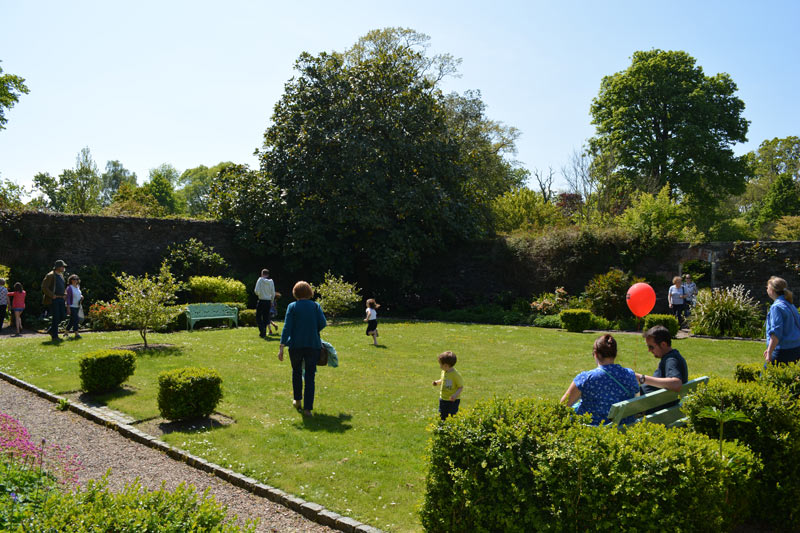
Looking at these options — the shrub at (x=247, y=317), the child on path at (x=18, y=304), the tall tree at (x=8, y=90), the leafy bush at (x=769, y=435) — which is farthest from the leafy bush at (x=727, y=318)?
the tall tree at (x=8, y=90)

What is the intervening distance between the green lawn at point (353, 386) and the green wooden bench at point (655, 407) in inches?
61.2

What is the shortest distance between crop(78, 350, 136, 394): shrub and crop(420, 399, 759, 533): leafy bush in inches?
264

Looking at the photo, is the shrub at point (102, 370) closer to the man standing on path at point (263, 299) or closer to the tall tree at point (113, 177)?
the man standing on path at point (263, 299)

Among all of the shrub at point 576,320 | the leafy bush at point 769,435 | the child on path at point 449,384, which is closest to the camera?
the leafy bush at point 769,435

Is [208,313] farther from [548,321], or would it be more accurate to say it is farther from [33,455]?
[33,455]

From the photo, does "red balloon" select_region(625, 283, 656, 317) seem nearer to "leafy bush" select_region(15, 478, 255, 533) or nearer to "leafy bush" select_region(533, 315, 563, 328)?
"leafy bush" select_region(533, 315, 563, 328)

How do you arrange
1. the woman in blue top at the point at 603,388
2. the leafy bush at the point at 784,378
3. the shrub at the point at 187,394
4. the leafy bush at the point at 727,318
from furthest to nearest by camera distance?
the leafy bush at the point at 727,318, the shrub at the point at 187,394, the leafy bush at the point at 784,378, the woman in blue top at the point at 603,388

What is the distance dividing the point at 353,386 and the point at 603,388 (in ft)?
17.3

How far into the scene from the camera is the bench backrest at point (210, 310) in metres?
16.7

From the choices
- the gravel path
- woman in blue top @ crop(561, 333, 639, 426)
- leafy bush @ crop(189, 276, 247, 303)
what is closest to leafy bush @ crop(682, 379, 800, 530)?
woman in blue top @ crop(561, 333, 639, 426)

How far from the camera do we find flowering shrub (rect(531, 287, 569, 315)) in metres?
20.3

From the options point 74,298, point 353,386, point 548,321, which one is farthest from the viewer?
point 548,321

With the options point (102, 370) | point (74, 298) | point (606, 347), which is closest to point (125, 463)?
point (102, 370)

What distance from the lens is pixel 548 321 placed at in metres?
18.7
